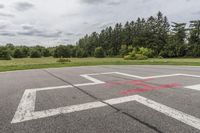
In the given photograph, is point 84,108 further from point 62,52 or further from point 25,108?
point 62,52

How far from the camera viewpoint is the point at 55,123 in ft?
8.74

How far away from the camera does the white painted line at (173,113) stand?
259cm

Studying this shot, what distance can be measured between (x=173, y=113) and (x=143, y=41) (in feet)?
203

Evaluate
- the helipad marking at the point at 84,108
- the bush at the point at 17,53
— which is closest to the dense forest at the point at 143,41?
the bush at the point at 17,53

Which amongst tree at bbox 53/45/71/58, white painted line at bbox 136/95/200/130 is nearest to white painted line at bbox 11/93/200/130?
white painted line at bbox 136/95/200/130

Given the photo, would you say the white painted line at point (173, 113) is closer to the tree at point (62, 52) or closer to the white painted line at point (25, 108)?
the white painted line at point (25, 108)

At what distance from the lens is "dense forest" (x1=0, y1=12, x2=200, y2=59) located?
173 ft

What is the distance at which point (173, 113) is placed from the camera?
2.98 metres

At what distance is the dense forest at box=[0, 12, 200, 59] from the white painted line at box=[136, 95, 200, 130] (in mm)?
45964

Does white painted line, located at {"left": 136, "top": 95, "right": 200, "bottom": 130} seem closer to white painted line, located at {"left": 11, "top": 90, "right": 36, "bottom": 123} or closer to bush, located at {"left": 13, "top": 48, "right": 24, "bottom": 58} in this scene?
white painted line, located at {"left": 11, "top": 90, "right": 36, "bottom": 123}

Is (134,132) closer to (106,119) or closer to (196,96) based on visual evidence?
(106,119)

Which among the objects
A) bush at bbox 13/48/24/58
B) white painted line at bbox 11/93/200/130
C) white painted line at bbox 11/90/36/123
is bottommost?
white painted line at bbox 11/90/36/123

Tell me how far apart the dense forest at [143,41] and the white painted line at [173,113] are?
4596cm

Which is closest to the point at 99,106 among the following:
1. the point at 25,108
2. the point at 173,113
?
the point at 173,113
